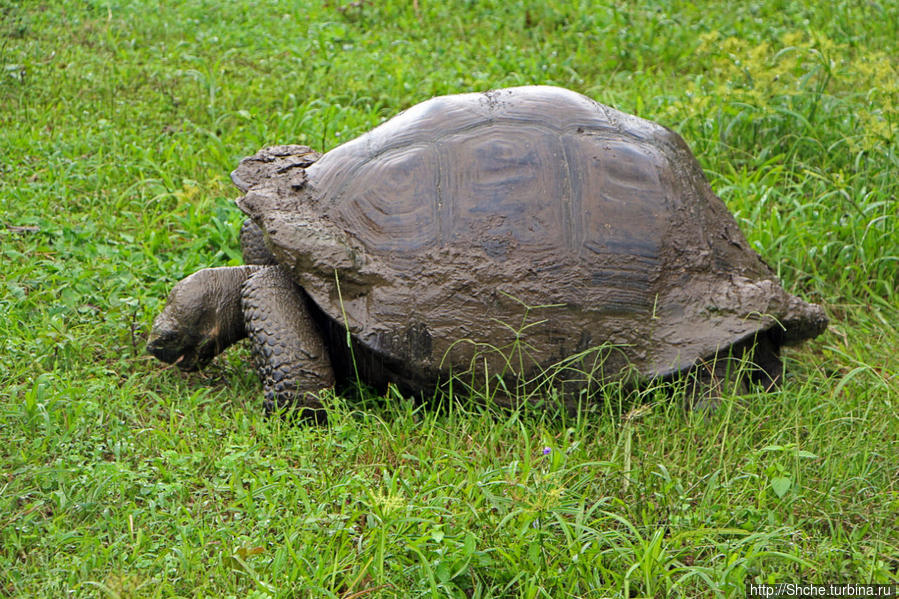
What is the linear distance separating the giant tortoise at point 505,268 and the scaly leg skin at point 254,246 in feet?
1.62

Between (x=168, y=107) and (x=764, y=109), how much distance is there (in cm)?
371

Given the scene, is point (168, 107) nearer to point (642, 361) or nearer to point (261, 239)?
point (261, 239)

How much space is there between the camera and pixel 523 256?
3.49 meters

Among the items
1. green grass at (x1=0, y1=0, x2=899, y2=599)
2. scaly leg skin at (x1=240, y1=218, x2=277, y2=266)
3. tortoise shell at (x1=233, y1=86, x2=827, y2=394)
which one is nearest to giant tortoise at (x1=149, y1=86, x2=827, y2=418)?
tortoise shell at (x1=233, y1=86, x2=827, y2=394)

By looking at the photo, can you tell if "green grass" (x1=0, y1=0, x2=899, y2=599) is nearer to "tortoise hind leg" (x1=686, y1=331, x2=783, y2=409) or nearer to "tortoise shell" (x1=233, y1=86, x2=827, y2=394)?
"tortoise hind leg" (x1=686, y1=331, x2=783, y2=409)

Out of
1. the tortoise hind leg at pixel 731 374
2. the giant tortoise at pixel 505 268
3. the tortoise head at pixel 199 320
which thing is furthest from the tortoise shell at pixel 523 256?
the tortoise head at pixel 199 320

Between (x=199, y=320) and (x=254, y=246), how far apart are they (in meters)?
0.60

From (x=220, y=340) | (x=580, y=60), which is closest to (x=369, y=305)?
(x=220, y=340)

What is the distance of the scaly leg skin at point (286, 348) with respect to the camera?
11.9 ft

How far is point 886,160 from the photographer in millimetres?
5145

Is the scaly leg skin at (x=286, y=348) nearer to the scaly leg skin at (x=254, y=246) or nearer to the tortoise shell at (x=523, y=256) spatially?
the tortoise shell at (x=523, y=256)

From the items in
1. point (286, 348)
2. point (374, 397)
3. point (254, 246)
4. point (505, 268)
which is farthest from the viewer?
point (254, 246)

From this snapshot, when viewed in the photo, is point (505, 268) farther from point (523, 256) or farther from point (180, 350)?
point (180, 350)

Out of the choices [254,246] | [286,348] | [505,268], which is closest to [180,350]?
[286,348]
